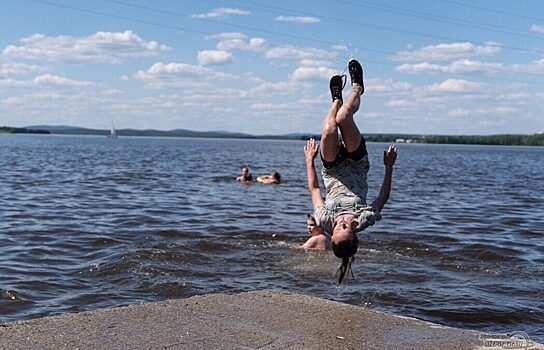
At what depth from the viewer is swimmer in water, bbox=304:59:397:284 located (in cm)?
739

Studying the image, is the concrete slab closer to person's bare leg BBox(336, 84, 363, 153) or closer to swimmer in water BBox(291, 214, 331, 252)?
person's bare leg BBox(336, 84, 363, 153)

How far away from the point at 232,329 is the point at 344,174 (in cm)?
216

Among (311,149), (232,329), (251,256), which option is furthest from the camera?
(251,256)

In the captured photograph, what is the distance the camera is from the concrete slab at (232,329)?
6.34 meters

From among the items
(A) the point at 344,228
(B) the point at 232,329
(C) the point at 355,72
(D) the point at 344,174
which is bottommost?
(B) the point at 232,329

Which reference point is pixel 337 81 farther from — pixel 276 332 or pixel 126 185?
pixel 126 185

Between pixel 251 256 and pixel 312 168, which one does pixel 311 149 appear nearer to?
pixel 312 168

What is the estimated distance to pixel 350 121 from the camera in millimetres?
7418

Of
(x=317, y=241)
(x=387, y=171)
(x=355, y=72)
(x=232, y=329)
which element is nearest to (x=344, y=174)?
(x=387, y=171)

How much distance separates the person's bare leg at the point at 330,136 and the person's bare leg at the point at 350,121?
0.25ft

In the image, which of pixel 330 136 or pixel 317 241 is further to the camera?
pixel 317 241

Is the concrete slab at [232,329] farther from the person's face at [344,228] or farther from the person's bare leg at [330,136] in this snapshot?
the person's bare leg at [330,136]

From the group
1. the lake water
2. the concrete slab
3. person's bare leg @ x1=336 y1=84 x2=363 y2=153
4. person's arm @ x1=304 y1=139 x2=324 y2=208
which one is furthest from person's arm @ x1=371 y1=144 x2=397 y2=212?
the lake water

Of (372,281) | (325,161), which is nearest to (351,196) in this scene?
(325,161)
